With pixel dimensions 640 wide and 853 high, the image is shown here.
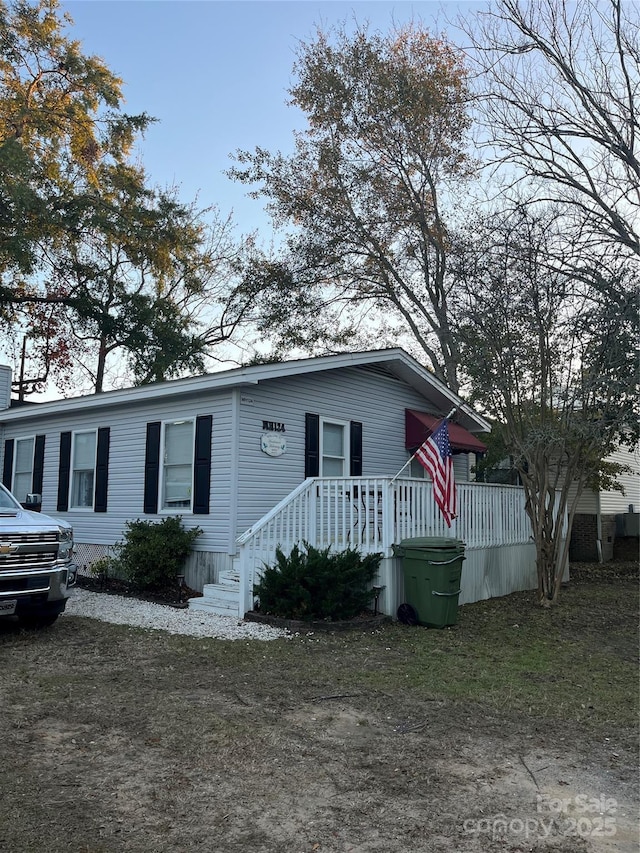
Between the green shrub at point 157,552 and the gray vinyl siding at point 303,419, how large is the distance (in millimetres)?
1027

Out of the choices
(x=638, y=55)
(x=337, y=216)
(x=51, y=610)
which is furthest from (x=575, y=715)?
(x=337, y=216)

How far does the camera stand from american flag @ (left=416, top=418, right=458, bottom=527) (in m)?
9.90

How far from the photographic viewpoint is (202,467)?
11359mm

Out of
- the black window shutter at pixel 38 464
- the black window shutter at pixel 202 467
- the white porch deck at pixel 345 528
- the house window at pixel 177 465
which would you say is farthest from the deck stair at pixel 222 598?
the black window shutter at pixel 38 464

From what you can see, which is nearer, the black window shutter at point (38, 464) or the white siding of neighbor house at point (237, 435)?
the white siding of neighbor house at point (237, 435)

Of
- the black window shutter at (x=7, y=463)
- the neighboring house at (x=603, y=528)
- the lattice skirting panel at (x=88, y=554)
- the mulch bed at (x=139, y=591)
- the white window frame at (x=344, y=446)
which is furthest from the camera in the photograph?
the neighboring house at (x=603, y=528)

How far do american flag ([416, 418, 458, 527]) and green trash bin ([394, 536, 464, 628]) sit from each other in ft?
2.72

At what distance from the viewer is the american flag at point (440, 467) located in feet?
32.5

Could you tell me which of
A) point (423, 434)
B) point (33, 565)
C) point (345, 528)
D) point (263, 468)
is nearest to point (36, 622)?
point (33, 565)

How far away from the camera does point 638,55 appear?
10.7m

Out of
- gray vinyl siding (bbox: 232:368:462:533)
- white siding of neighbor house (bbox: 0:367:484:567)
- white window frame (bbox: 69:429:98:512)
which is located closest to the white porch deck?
white siding of neighbor house (bbox: 0:367:484:567)

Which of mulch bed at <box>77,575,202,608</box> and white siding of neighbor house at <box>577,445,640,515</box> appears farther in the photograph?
white siding of neighbor house at <box>577,445,640,515</box>

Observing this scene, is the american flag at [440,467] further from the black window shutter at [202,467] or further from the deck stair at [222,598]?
the black window shutter at [202,467]

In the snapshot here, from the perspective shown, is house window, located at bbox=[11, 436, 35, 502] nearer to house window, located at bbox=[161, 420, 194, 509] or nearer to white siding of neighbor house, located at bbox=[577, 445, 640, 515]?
house window, located at bbox=[161, 420, 194, 509]
